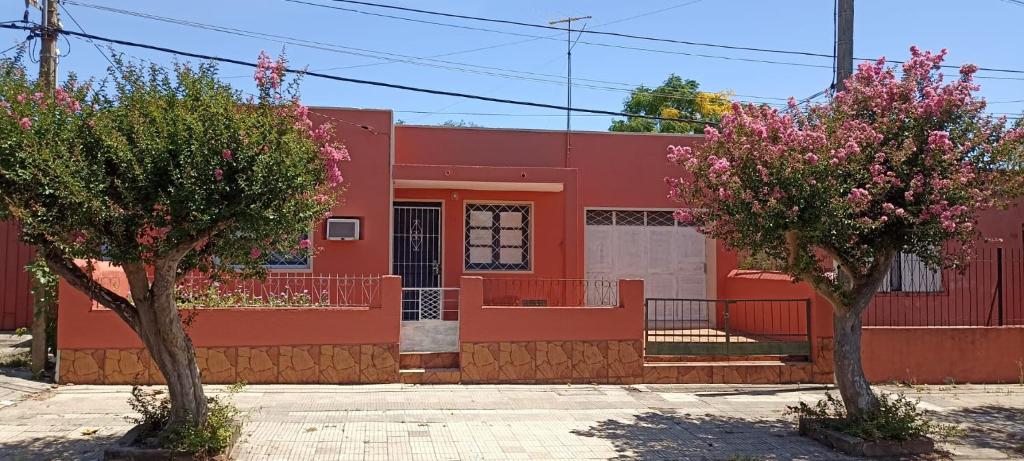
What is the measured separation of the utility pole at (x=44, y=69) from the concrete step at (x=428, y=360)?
4.65m

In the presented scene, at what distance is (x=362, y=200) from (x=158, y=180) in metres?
6.99

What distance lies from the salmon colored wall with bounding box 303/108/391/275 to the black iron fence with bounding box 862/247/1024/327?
8.07 m

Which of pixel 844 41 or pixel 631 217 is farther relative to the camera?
pixel 631 217

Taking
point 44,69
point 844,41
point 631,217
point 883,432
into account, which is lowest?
point 883,432

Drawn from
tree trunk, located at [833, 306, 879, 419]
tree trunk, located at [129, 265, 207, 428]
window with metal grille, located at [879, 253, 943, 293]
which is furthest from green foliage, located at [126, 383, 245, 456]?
window with metal grille, located at [879, 253, 943, 293]

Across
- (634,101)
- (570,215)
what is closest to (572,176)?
(570,215)

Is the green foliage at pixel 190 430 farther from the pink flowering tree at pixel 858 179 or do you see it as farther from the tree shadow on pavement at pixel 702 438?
the pink flowering tree at pixel 858 179

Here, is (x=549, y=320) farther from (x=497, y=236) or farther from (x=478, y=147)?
(x=478, y=147)

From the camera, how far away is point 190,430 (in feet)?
22.0

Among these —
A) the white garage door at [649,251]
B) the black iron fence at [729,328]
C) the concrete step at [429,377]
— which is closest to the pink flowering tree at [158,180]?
the concrete step at [429,377]

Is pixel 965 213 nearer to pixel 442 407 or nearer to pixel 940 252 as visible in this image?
pixel 940 252

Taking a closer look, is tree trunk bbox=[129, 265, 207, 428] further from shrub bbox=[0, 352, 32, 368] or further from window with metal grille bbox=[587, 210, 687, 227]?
window with metal grille bbox=[587, 210, 687, 227]

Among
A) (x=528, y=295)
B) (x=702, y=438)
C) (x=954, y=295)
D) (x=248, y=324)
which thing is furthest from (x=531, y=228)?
(x=954, y=295)

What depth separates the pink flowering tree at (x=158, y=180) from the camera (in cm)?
608
